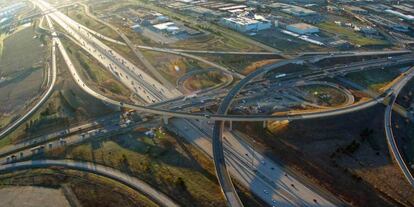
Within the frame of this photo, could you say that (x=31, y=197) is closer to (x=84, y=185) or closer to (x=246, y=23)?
(x=84, y=185)

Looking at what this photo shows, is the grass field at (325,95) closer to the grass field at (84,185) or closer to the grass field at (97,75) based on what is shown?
the grass field at (97,75)

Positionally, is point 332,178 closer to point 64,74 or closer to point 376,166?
point 376,166

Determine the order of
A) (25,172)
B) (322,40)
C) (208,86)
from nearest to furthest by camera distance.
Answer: (25,172) → (208,86) → (322,40)

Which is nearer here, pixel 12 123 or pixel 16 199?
pixel 16 199

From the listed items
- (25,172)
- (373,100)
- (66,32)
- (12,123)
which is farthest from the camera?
(66,32)

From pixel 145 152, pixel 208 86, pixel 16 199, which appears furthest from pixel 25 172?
pixel 208 86

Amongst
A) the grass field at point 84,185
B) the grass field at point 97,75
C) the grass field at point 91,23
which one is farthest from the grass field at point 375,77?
the grass field at point 91,23
